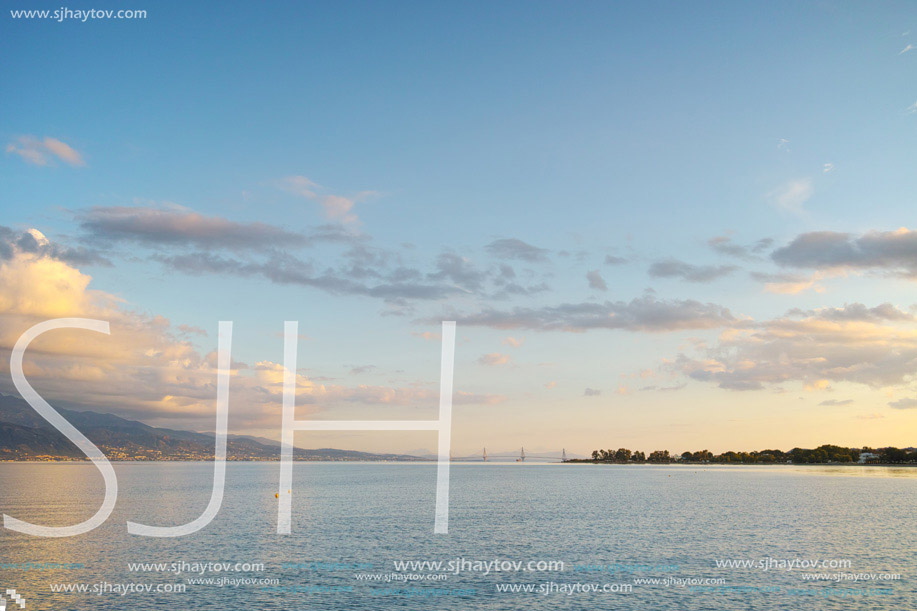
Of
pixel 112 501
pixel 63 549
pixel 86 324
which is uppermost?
pixel 86 324

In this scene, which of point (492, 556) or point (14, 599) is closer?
point (14, 599)

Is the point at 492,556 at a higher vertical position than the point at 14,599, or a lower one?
lower

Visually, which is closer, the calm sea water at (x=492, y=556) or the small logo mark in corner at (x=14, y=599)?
the small logo mark in corner at (x=14, y=599)

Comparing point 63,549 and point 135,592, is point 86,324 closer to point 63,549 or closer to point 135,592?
point 135,592

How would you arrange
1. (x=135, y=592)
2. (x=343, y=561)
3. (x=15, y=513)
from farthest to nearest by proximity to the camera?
(x=15, y=513) → (x=343, y=561) → (x=135, y=592)

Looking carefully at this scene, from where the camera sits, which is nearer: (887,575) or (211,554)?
(887,575)

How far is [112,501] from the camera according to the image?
144 metres

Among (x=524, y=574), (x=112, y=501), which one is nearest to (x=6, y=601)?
(x=524, y=574)

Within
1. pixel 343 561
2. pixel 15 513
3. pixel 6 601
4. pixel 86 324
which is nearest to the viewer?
pixel 6 601

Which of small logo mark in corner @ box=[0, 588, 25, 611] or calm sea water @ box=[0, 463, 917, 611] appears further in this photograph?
calm sea water @ box=[0, 463, 917, 611]

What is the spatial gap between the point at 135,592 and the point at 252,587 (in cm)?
1013

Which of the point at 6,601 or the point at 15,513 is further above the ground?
the point at 6,601

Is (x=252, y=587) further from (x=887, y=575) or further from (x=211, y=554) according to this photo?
(x=887, y=575)

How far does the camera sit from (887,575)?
2360 inches
